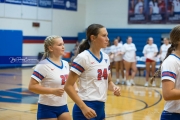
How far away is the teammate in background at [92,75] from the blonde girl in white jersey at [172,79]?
2.19 feet

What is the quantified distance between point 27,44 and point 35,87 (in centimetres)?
1157

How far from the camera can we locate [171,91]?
8.34 ft

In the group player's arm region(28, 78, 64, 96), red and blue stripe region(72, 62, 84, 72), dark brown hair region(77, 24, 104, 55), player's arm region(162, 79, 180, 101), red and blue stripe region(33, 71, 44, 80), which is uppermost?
dark brown hair region(77, 24, 104, 55)

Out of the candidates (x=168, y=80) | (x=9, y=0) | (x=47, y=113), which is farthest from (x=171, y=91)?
(x=9, y=0)

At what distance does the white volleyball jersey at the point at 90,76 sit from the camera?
3137 millimetres

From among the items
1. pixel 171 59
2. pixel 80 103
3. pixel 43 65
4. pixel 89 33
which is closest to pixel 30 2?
pixel 43 65

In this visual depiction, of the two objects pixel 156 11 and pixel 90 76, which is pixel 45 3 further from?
pixel 90 76

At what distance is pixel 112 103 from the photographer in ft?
27.6

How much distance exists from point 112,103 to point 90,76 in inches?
210

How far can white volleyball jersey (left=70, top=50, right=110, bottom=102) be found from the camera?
314cm

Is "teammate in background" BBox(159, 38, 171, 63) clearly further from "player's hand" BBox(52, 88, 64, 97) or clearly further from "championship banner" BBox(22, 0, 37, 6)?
"player's hand" BBox(52, 88, 64, 97)

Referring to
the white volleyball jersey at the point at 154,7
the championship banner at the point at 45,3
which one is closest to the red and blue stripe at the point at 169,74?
the championship banner at the point at 45,3

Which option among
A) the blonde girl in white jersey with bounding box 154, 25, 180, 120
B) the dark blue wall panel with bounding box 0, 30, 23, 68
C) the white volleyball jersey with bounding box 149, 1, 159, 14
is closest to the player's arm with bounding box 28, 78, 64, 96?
the blonde girl in white jersey with bounding box 154, 25, 180, 120

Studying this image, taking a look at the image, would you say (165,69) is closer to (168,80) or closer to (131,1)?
(168,80)
